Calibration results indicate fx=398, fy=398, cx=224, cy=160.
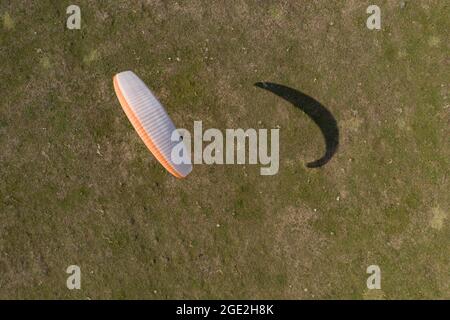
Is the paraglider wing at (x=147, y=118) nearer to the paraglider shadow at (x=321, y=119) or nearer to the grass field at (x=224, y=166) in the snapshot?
the grass field at (x=224, y=166)

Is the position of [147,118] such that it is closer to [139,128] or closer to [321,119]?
[139,128]

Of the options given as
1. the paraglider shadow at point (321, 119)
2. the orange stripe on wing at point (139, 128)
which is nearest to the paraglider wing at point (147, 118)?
the orange stripe on wing at point (139, 128)

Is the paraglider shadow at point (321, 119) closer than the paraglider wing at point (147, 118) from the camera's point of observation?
No

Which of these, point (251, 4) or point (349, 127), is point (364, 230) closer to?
point (349, 127)

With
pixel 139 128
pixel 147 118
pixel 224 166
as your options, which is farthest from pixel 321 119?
pixel 139 128

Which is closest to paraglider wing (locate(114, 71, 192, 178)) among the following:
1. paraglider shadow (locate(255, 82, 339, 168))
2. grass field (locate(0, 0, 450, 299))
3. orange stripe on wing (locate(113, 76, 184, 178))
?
orange stripe on wing (locate(113, 76, 184, 178))

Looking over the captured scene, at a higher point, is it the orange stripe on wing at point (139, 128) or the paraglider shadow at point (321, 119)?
the paraglider shadow at point (321, 119)
